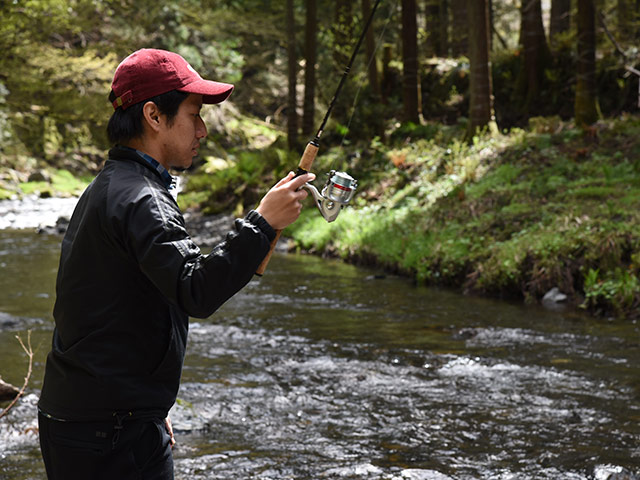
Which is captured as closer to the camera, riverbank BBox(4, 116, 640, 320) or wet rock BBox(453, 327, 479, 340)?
wet rock BBox(453, 327, 479, 340)

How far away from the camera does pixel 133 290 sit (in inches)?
87.7

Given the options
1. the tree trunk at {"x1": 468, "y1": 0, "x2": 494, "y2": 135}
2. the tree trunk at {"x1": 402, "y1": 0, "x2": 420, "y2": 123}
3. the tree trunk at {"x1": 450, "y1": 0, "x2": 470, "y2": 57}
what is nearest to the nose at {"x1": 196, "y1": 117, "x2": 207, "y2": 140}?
the tree trunk at {"x1": 468, "y1": 0, "x2": 494, "y2": 135}

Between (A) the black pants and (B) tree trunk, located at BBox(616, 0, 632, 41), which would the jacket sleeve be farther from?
(B) tree trunk, located at BBox(616, 0, 632, 41)

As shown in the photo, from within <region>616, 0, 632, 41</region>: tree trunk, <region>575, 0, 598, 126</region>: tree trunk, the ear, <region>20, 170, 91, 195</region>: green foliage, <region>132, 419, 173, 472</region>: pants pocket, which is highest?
<region>616, 0, 632, 41</region>: tree trunk

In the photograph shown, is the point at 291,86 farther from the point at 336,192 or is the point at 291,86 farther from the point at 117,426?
the point at 117,426

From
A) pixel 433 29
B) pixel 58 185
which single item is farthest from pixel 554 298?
pixel 58 185

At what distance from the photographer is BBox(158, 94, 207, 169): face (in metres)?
2.40

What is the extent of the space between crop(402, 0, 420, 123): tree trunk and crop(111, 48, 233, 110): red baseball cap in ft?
A: 58.1

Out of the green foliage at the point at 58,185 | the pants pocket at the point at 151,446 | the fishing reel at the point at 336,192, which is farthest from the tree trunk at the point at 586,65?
the green foliage at the point at 58,185

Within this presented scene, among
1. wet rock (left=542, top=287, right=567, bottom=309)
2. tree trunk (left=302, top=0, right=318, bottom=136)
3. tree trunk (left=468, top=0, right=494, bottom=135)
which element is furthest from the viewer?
tree trunk (left=302, top=0, right=318, bottom=136)

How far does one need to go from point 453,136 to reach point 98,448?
1666cm

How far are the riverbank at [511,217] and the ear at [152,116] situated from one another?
8.34m

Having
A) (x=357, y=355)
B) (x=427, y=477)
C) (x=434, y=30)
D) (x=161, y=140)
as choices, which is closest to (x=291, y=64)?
(x=434, y=30)

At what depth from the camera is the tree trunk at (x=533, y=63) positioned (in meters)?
18.5
